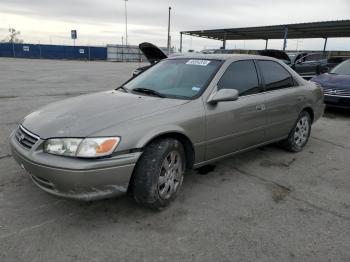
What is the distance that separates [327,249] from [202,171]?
6.28 ft

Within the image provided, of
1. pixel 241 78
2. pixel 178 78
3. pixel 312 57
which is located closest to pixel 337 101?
pixel 241 78

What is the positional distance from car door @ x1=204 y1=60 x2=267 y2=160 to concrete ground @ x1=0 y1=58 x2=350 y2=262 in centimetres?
45

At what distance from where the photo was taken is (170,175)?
11.6 ft

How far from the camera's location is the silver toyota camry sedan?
301cm

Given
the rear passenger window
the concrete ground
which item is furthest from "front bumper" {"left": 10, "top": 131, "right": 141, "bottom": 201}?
the rear passenger window

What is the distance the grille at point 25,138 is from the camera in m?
3.23

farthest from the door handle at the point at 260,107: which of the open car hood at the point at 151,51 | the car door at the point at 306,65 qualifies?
the car door at the point at 306,65

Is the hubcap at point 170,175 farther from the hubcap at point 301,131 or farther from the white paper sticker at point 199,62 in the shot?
the hubcap at point 301,131

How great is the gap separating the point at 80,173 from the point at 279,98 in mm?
3116

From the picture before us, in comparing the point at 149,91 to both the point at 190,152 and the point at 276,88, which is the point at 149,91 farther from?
the point at 276,88

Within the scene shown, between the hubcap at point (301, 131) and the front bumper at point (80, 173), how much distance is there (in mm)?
3280

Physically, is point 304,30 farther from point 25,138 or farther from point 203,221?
point 25,138

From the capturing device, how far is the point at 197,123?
12.2ft

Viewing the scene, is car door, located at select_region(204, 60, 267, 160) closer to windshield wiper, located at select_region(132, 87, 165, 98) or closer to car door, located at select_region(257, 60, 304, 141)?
car door, located at select_region(257, 60, 304, 141)
